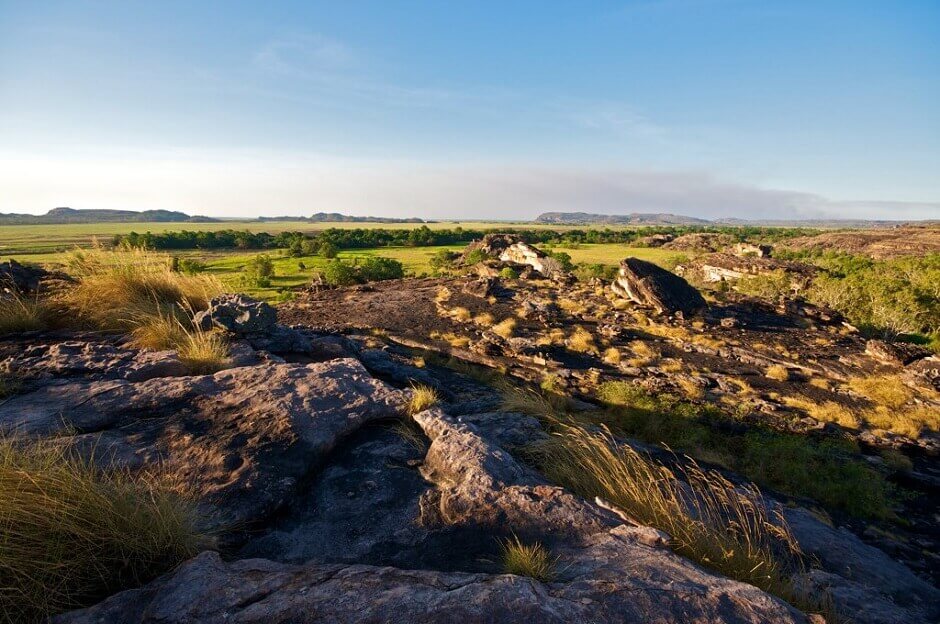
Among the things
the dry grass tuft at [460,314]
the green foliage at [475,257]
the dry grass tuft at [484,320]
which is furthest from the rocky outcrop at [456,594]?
the green foliage at [475,257]

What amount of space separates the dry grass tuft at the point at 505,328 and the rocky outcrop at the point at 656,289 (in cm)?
748

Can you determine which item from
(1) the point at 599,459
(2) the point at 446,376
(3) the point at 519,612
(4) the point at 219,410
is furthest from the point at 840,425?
(4) the point at 219,410

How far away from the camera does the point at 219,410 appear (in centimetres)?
377

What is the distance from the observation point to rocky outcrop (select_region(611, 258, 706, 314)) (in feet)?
64.5

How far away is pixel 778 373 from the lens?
1371 cm

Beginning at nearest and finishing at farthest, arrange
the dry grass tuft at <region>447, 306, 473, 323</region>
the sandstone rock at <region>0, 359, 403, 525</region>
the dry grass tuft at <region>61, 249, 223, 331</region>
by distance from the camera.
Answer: the sandstone rock at <region>0, 359, 403, 525</region>
the dry grass tuft at <region>61, 249, 223, 331</region>
the dry grass tuft at <region>447, 306, 473, 323</region>

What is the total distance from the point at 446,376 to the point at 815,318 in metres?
19.4

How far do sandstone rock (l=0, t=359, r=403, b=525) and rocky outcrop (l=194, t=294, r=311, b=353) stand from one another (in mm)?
2363

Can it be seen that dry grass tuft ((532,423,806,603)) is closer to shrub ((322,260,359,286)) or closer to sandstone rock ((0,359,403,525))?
sandstone rock ((0,359,403,525))

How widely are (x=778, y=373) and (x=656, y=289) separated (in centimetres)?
751

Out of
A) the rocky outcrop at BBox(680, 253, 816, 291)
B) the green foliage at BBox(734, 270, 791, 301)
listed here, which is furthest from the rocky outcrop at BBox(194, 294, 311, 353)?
the rocky outcrop at BBox(680, 253, 816, 291)

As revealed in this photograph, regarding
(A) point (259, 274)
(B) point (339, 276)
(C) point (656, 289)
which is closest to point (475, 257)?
(B) point (339, 276)

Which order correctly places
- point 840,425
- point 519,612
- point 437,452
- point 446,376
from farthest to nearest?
point 446,376
point 840,425
point 437,452
point 519,612

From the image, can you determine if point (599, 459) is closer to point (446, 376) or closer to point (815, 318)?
point (446, 376)
